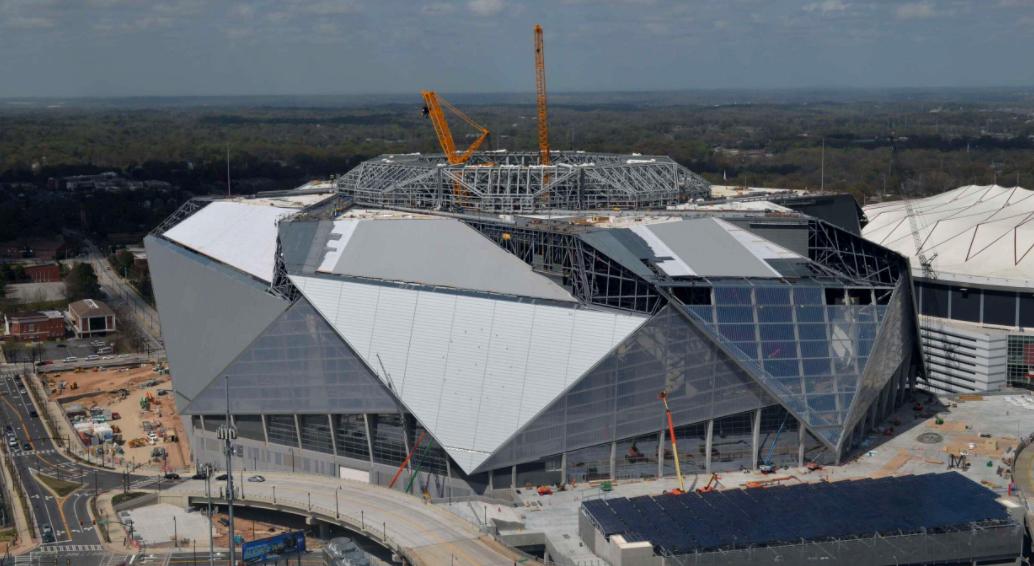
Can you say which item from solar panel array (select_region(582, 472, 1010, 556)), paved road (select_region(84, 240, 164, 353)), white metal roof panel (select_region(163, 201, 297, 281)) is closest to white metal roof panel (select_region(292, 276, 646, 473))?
solar panel array (select_region(582, 472, 1010, 556))

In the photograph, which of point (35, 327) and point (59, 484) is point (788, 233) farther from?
point (35, 327)

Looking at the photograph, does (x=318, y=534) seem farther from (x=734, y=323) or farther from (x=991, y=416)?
(x=991, y=416)

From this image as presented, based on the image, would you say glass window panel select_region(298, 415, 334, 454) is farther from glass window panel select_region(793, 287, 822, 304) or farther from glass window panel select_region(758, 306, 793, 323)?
glass window panel select_region(793, 287, 822, 304)

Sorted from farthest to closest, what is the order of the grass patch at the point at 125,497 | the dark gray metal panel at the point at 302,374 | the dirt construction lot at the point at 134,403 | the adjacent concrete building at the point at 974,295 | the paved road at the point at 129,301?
the paved road at the point at 129,301
the adjacent concrete building at the point at 974,295
the dirt construction lot at the point at 134,403
the grass patch at the point at 125,497
the dark gray metal panel at the point at 302,374

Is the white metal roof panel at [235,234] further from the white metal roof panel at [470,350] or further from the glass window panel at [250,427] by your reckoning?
the white metal roof panel at [470,350]

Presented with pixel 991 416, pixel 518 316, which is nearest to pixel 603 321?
pixel 518 316

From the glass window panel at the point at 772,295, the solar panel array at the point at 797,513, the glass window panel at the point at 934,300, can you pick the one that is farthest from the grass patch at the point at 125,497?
the glass window panel at the point at 934,300
